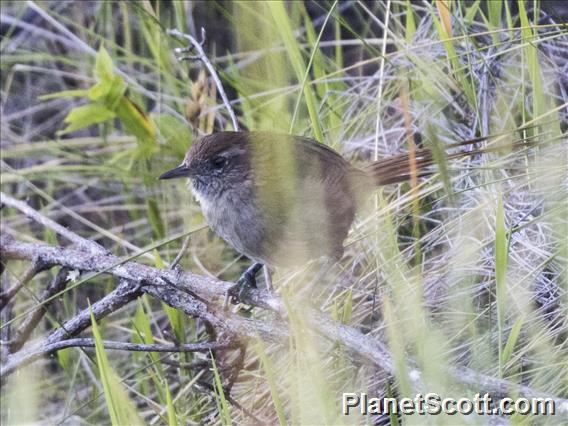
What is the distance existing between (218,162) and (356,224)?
0.62 m

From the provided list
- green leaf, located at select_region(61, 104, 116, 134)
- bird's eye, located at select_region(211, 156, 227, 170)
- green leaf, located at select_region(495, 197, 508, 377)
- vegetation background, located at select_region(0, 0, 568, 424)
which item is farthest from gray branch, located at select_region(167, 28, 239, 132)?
green leaf, located at select_region(495, 197, 508, 377)

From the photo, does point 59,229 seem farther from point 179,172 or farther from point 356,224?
point 356,224

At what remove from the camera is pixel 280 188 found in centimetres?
296

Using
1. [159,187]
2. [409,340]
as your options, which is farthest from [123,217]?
[409,340]

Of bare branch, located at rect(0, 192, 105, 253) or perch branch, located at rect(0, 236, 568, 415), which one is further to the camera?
bare branch, located at rect(0, 192, 105, 253)

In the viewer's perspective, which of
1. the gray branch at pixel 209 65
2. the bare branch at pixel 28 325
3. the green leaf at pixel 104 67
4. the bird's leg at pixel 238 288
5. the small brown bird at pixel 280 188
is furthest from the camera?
the green leaf at pixel 104 67

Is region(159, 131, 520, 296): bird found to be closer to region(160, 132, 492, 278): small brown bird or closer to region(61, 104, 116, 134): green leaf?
region(160, 132, 492, 278): small brown bird

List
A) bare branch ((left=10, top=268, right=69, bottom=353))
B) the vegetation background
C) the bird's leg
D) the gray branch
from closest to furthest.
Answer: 1. the vegetation background
2. the bird's leg
3. bare branch ((left=10, top=268, right=69, bottom=353))
4. the gray branch

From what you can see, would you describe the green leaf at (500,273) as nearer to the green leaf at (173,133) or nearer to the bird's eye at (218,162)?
the bird's eye at (218,162)

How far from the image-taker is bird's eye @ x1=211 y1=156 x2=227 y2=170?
9.96 feet

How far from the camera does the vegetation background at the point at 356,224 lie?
95.0 inches

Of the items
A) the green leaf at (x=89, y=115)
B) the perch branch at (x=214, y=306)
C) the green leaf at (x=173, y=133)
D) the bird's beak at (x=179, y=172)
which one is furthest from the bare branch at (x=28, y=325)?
the green leaf at (x=173, y=133)

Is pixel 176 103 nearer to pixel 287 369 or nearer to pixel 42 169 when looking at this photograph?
pixel 42 169

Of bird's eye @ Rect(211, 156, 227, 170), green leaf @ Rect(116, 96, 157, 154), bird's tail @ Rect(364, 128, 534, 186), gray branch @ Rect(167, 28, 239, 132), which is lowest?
bird's tail @ Rect(364, 128, 534, 186)
